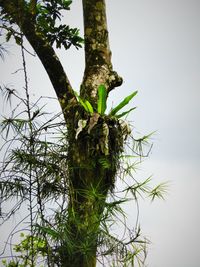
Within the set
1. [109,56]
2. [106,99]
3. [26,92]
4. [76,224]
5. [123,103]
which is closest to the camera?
[26,92]

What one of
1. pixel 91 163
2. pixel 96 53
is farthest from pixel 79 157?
pixel 96 53

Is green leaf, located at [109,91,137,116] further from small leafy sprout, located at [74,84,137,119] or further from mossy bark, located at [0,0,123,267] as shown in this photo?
mossy bark, located at [0,0,123,267]

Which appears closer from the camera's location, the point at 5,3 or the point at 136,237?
the point at 136,237

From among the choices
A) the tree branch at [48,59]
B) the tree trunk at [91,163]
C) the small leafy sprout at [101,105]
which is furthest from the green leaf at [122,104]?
the tree branch at [48,59]

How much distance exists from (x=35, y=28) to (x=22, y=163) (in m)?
1.45

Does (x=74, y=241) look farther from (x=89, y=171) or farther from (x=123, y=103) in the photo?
(x=123, y=103)

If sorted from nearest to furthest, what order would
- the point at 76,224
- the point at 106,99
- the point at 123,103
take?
the point at 76,224 → the point at 106,99 → the point at 123,103

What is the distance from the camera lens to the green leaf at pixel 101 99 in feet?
9.40

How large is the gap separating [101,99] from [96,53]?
2.05ft

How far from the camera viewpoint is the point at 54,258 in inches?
90.7

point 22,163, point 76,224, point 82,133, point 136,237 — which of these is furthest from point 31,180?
point 136,237

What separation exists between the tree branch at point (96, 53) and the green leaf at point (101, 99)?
0.12 meters

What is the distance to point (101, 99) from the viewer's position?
287 cm

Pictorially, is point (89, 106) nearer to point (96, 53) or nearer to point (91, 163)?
point (91, 163)
